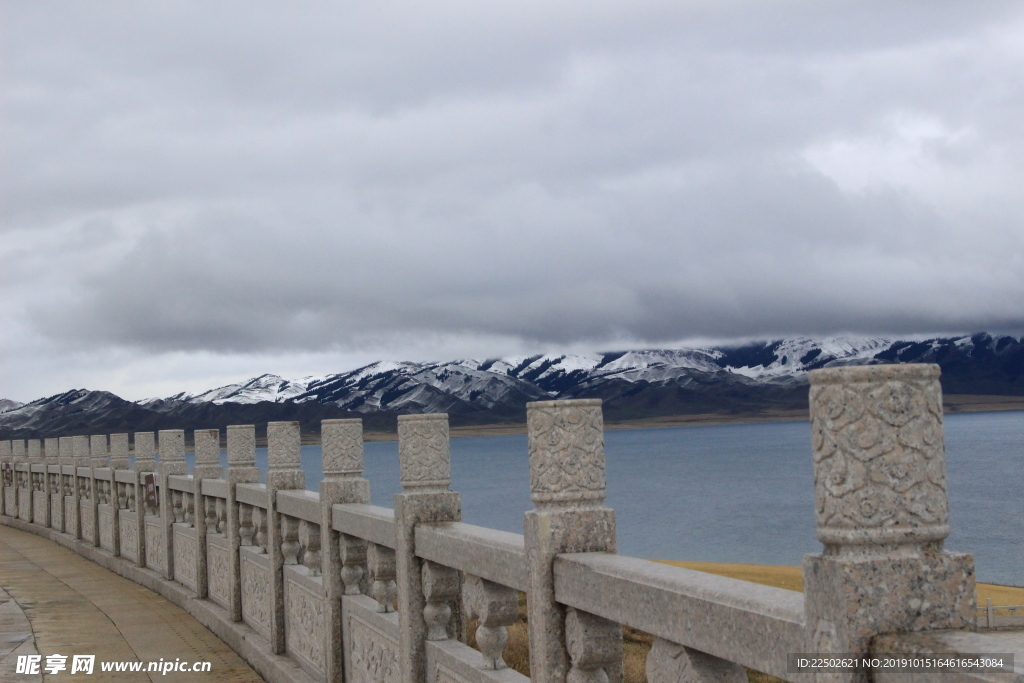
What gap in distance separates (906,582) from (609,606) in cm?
149

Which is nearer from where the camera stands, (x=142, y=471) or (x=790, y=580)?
(x=142, y=471)

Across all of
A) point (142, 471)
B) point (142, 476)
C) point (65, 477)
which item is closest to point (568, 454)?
point (142, 476)

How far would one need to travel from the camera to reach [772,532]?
2346 inches

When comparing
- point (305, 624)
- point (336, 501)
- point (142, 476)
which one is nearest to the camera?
point (336, 501)

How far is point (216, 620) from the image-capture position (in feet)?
34.2

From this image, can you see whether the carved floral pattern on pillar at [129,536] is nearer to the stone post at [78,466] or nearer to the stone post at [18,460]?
the stone post at [78,466]

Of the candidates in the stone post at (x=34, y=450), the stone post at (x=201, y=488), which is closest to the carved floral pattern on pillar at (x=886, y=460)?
the stone post at (x=201, y=488)

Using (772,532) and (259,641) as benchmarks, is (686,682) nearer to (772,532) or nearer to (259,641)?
(259,641)

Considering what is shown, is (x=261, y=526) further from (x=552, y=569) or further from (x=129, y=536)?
(x=129, y=536)

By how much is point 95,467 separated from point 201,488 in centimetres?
684

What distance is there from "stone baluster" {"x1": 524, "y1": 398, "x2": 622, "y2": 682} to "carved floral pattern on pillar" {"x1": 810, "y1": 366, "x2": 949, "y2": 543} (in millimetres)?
1720

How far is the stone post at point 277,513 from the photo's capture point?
8.72 meters

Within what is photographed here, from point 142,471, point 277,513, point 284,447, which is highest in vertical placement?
point 284,447

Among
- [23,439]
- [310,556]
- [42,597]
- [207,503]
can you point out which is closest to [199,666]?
[310,556]
